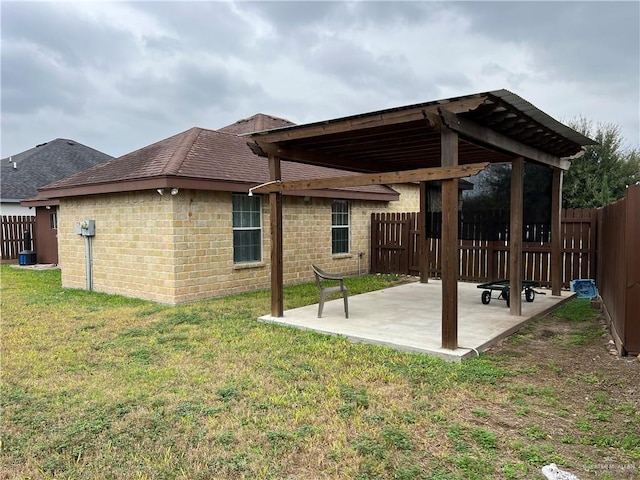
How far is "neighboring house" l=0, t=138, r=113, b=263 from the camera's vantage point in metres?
16.3

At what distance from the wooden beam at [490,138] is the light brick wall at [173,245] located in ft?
17.5

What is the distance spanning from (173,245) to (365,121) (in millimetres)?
4471

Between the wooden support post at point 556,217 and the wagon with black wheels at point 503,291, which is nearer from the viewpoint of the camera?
the wagon with black wheels at point 503,291

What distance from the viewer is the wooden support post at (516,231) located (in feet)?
21.5

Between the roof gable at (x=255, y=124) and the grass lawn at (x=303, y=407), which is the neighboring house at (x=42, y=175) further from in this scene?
the grass lawn at (x=303, y=407)

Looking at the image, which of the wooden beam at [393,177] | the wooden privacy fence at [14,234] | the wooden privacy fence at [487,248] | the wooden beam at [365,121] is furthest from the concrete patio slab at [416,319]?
the wooden privacy fence at [14,234]

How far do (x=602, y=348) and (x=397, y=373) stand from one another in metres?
2.73

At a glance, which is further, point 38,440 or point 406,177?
point 406,177

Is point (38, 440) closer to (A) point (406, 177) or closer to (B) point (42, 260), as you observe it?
(A) point (406, 177)

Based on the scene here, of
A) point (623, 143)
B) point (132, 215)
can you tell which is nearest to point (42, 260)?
point (132, 215)

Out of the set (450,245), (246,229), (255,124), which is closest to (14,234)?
(255,124)

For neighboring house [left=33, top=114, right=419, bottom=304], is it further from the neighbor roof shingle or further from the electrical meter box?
the neighbor roof shingle

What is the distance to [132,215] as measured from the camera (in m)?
8.83

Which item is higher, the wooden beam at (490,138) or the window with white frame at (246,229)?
the wooden beam at (490,138)
